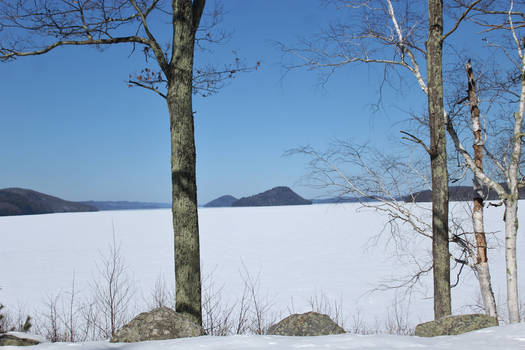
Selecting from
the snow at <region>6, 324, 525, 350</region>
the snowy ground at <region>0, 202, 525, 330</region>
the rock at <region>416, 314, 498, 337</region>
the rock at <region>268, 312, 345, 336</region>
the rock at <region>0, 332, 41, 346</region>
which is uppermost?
the rock at <region>0, 332, 41, 346</region>

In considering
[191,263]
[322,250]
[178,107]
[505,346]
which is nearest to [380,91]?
[178,107]

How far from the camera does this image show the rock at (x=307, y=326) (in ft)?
12.1

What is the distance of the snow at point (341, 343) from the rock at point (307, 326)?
2.23 ft

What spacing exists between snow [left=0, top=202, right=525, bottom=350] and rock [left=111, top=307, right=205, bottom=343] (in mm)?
400

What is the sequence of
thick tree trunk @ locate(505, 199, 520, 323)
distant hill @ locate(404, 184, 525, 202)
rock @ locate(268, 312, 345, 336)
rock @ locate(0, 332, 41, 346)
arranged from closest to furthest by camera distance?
rock @ locate(0, 332, 41, 346), rock @ locate(268, 312, 345, 336), thick tree trunk @ locate(505, 199, 520, 323), distant hill @ locate(404, 184, 525, 202)

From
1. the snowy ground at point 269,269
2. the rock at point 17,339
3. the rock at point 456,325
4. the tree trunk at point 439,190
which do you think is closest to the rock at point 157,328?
the snowy ground at point 269,269

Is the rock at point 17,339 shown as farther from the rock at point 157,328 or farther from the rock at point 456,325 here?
the rock at point 456,325

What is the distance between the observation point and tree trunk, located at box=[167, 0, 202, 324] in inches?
169

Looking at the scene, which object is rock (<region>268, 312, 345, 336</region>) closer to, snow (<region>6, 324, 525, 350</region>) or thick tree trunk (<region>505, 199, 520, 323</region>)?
snow (<region>6, 324, 525, 350</region>)

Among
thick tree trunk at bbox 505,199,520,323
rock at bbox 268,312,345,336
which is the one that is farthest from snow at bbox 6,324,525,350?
thick tree trunk at bbox 505,199,520,323

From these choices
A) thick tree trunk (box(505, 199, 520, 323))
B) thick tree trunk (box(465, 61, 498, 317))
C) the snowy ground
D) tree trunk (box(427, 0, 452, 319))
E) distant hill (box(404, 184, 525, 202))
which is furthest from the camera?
the snowy ground

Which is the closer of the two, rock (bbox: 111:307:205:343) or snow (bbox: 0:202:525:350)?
snow (bbox: 0:202:525:350)

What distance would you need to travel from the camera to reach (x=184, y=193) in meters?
4.32

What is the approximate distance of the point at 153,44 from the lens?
4746 millimetres
